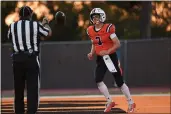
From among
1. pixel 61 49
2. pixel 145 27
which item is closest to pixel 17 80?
pixel 61 49

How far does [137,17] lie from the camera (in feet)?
84.0

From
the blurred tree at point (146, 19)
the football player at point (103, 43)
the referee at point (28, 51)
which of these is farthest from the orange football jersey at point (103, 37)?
the blurred tree at point (146, 19)

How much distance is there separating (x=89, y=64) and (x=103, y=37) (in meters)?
9.56

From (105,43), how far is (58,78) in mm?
9967

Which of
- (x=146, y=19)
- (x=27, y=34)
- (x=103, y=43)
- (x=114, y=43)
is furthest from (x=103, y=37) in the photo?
(x=146, y=19)

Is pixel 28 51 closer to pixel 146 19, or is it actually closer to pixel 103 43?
pixel 103 43

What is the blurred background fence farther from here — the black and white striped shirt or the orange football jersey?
the black and white striped shirt

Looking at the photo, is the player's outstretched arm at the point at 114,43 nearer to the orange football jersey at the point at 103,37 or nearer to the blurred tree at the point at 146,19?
the orange football jersey at the point at 103,37

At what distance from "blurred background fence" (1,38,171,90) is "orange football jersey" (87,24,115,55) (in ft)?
30.7

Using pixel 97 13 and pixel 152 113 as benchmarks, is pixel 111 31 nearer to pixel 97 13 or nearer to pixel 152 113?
pixel 97 13

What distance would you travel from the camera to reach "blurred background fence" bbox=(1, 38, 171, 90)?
17859 millimetres

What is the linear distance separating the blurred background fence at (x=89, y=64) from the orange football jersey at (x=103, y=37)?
30.7 feet

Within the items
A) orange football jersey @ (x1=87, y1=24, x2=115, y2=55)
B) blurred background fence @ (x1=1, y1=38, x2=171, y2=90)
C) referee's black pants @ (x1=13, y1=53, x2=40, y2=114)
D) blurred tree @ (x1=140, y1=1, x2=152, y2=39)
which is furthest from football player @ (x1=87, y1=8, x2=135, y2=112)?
blurred tree @ (x1=140, y1=1, x2=152, y2=39)

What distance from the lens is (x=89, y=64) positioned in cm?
1784
